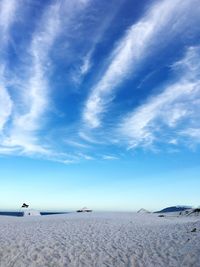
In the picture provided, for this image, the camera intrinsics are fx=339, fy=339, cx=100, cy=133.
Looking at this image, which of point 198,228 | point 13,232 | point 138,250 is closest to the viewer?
point 138,250

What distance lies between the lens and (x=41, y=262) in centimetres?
1992

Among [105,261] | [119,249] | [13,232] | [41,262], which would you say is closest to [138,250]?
[119,249]

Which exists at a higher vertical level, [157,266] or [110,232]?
[110,232]

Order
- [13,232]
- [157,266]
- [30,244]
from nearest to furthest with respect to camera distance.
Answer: [157,266] → [30,244] → [13,232]

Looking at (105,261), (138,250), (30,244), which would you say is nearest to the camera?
(105,261)

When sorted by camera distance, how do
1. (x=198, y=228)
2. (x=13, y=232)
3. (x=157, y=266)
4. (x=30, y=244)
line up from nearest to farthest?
(x=157, y=266), (x=30, y=244), (x=198, y=228), (x=13, y=232)

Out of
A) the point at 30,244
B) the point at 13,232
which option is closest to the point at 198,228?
the point at 30,244

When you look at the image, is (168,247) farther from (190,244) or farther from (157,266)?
(157,266)

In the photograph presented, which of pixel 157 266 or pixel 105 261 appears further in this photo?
pixel 105 261

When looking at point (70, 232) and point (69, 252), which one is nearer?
point (69, 252)

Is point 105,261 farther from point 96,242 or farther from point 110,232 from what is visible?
point 110,232

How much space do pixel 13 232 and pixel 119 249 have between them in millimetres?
11151

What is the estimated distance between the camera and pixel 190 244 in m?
22.0

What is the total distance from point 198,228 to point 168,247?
6.43 metres
